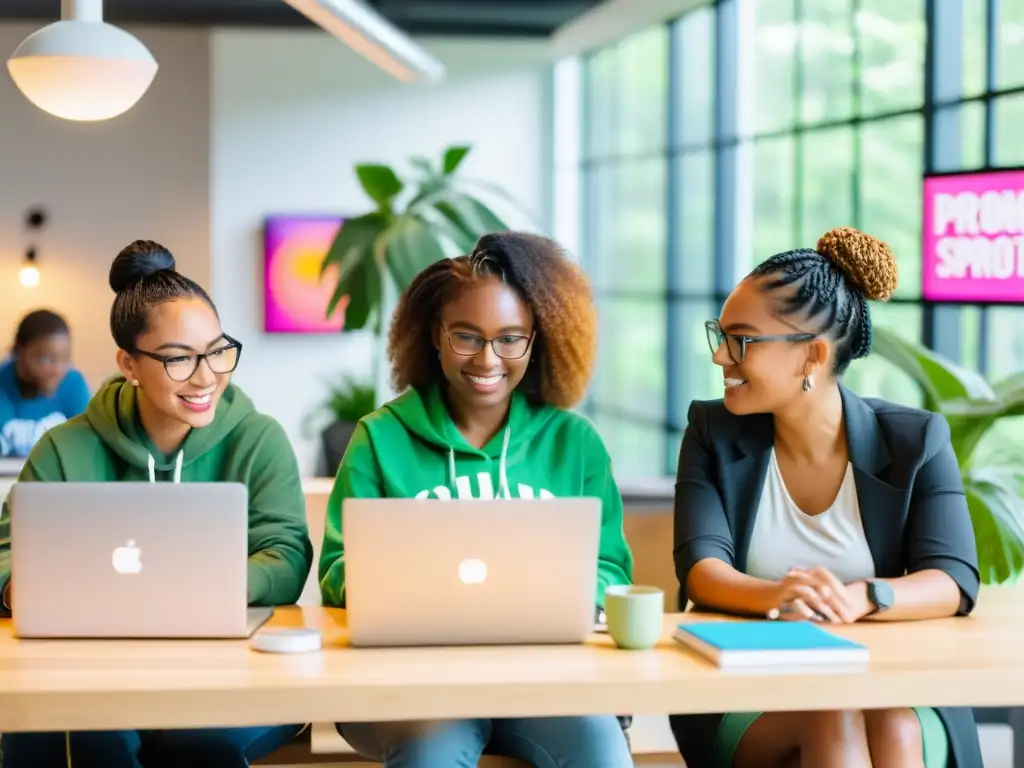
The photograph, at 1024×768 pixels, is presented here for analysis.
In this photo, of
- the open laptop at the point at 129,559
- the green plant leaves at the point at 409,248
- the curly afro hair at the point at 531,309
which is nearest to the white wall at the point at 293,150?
the green plant leaves at the point at 409,248

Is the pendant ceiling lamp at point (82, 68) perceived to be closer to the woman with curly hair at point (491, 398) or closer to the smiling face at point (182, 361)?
the smiling face at point (182, 361)

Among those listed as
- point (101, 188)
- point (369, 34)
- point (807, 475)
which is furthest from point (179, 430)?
point (101, 188)

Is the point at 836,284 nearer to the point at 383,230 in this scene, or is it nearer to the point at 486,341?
the point at 486,341

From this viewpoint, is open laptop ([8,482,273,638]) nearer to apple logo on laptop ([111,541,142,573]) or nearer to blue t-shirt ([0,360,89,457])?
apple logo on laptop ([111,541,142,573])

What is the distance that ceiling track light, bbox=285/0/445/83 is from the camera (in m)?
5.27

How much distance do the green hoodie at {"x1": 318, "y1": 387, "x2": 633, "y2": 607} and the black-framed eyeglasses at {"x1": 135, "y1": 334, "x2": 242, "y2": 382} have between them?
11.0 inches

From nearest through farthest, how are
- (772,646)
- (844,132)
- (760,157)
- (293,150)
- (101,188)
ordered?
(772,646), (844,132), (760,157), (293,150), (101,188)

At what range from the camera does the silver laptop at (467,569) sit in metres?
2.28

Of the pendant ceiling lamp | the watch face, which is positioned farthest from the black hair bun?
the watch face

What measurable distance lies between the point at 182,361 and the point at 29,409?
12.9 feet

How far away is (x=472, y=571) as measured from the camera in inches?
91.0

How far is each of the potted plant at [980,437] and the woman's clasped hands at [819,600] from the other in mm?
1206

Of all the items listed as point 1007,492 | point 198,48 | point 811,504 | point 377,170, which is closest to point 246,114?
point 198,48

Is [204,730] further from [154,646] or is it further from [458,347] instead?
[458,347]
